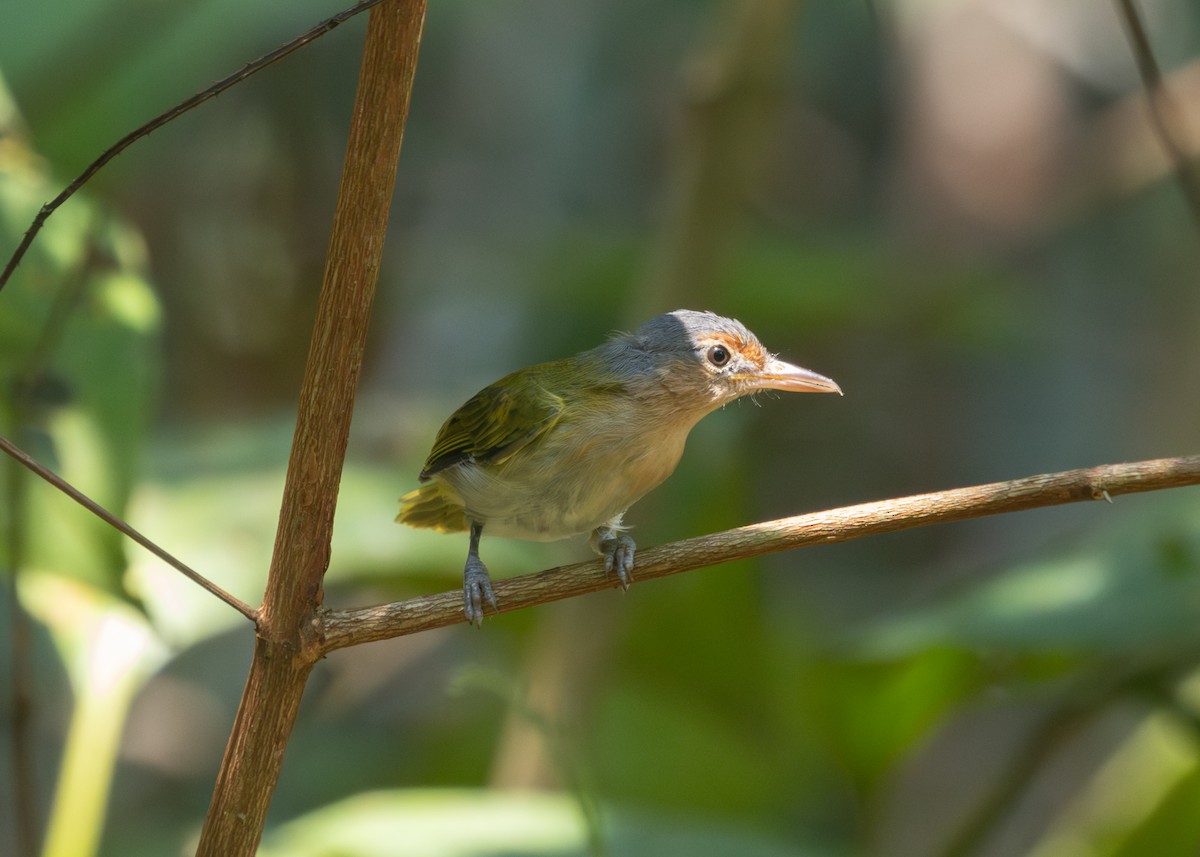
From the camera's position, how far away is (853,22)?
→ 8.06m

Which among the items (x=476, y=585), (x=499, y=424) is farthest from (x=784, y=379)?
(x=476, y=585)

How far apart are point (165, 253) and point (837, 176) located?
4349 millimetres

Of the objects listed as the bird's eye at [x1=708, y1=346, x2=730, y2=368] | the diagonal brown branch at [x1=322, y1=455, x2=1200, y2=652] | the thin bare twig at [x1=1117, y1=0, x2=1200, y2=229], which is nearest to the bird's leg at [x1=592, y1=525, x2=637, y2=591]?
the diagonal brown branch at [x1=322, y1=455, x2=1200, y2=652]

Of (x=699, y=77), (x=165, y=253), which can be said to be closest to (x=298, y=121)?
(x=165, y=253)

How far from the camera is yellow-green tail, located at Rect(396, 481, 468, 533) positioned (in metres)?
3.18

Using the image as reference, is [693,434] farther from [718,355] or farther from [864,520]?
[864,520]

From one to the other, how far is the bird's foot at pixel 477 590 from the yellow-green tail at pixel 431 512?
37cm

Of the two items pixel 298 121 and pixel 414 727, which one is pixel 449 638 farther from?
pixel 298 121

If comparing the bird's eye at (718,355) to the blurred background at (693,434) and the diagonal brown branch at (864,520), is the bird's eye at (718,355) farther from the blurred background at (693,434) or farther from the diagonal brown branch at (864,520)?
the diagonal brown branch at (864,520)

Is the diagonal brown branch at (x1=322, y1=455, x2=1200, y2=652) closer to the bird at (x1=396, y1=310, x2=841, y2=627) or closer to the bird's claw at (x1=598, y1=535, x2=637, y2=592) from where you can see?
the bird's claw at (x1=598, y1=535, x2=637, y2=592)

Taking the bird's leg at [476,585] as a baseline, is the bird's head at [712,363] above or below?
above

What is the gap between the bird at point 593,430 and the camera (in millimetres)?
2818

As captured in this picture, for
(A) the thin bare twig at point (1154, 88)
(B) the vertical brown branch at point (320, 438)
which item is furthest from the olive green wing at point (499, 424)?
(A) the thin bare twig at point (1154, 88)

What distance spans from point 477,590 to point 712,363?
849mm
